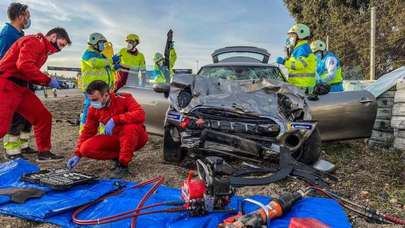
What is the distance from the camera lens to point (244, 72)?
570 centimetres

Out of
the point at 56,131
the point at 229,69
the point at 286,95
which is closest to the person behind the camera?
the point at 286,95

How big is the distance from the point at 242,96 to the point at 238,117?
0.29 meters

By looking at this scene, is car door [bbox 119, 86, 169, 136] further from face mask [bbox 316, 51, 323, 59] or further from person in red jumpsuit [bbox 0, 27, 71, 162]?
face mask [bbox 316, 51, 323, 59]

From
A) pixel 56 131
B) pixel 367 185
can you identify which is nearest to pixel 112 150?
pixel 367 185

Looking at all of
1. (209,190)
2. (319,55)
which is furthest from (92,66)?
(319,55)

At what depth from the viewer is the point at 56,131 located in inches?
316

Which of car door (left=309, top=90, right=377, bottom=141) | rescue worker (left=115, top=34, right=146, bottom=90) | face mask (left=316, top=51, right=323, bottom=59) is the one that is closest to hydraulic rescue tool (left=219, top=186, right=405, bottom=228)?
car door (left=309, top=90, right=377, bottom=141)

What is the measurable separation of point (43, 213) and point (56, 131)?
5.09 meters

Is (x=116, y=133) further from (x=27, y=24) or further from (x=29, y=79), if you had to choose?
(x=27, y=24)

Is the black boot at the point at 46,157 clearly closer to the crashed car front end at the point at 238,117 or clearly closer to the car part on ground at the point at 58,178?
the car part on ground at the point at 58,178

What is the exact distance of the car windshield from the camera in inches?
222

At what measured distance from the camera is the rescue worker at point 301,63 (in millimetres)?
6445

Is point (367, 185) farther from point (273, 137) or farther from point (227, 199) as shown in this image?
point (227, 199)

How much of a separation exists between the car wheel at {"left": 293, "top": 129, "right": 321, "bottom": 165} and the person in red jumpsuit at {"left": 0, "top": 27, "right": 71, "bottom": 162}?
3043 millimetres
